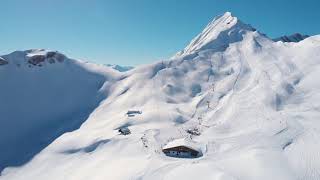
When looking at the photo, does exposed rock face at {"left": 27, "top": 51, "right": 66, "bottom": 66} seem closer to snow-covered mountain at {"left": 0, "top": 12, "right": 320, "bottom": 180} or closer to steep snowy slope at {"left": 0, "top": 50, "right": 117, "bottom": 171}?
steep snowy slope at {"left": 0, "top": 50, "right": 117, "bottom": 171}

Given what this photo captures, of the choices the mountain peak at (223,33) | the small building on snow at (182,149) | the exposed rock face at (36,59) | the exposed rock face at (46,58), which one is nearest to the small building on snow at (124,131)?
the small building on snow at (182,149)

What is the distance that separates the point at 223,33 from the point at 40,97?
74.3m

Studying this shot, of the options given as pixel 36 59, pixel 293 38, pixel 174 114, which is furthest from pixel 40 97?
pixel 293 38

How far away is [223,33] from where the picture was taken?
144375 mm

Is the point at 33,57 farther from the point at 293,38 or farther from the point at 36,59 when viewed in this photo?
the point at 293,38

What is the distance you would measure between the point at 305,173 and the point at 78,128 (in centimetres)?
5635

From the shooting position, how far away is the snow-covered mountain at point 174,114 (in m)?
52.2

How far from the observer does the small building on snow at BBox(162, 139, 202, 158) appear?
5675 cm

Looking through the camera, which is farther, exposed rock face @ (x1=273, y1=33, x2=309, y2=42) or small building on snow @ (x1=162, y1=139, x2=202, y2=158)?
exposed rock face @ (x1=273, y1=33, x2=309, y2=42)

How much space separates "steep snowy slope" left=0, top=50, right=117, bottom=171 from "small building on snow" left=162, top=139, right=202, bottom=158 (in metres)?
32.9

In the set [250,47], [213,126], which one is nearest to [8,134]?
[213,126]

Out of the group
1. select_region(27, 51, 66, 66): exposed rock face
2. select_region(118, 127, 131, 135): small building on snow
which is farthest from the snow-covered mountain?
select_region(118, 127, 131, 135): small building on snow

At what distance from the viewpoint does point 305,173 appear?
45.0 metres

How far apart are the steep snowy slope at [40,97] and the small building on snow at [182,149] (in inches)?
1294
